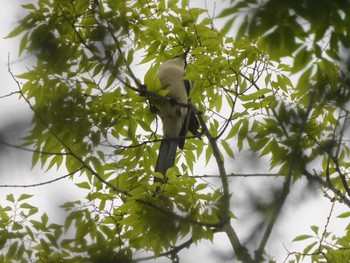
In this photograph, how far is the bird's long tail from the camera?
3052mm

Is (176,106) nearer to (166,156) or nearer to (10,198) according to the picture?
(166,156)

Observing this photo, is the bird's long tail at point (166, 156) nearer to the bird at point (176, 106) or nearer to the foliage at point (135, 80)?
the bird at point (176, 106)

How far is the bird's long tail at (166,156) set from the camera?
10.0 ft

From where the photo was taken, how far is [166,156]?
3.15 m

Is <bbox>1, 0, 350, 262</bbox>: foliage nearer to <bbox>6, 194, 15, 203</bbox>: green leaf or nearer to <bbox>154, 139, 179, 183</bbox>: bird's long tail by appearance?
<bbox>6, 194, 15, 203</bbox>: green leaf

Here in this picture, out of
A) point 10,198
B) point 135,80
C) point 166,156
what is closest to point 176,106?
point 166,156

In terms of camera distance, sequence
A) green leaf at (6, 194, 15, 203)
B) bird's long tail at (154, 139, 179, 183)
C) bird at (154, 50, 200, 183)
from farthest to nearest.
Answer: bird at (154, 50, 200, 183) → bird's long tail at (154, 139, 179, 183) → green leaf at (6, 194, 15, 203)

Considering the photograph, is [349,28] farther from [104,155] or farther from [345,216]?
[345,216]

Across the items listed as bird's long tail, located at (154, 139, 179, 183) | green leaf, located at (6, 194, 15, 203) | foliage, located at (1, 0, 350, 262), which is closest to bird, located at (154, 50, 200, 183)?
bird's long tail, located at (154, 139, 179, 183)

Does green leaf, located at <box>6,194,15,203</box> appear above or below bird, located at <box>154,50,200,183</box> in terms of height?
below

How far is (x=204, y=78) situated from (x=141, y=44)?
0.37 meters

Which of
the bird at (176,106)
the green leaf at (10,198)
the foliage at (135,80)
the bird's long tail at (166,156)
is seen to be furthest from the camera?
the bird at (176,106)

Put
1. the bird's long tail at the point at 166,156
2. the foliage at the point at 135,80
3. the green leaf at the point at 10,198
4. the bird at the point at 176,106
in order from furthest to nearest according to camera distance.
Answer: the bird at the point at 176,106, the bird's long tail at the point at 166,156, the green leaf at the point at 10,198, the foliage at the point at 135,80

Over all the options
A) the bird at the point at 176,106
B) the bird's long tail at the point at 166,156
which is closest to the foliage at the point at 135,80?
the bird's long tail at the point at 166,156
